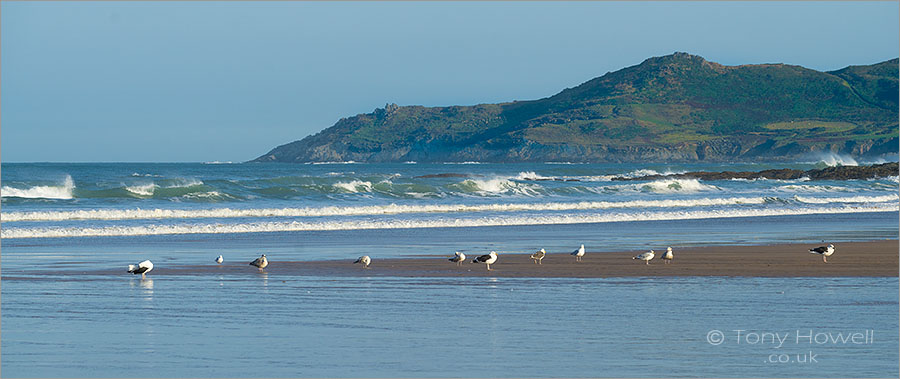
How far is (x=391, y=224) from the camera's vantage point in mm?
29094

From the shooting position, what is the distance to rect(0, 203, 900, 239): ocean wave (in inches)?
994

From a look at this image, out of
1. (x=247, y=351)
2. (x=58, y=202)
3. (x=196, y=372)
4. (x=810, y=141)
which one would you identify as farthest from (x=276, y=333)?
(x=810, y=141)

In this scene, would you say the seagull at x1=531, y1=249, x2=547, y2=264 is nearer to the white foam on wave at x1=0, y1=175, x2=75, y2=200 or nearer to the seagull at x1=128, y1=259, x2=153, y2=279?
the seagull at x1=128, y1=259, x2=153, y2=279

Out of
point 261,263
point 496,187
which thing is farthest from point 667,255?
point 496,187

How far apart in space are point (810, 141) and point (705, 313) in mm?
183234

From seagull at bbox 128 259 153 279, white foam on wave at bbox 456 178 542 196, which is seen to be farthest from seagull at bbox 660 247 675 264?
white foam on wave at bbox 456 178 542 196

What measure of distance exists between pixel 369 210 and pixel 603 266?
1918 cm

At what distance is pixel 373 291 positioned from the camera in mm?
13867

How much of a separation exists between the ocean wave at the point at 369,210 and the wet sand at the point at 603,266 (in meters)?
14.1

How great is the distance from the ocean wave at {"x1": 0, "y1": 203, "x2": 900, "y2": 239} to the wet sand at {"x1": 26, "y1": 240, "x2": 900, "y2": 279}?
25.9ft

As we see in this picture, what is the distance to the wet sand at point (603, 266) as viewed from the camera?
52.6 ft

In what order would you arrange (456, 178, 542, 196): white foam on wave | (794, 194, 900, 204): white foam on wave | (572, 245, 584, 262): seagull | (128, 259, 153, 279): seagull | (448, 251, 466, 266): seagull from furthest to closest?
1. (456, 178, 542, 196): white foam on wave
2. (794, 194, 900, 204): white foam on wave
3. (572, 245, 584, 262): seagull
4. (448, 251, 466, 266): seagull
5. (128, 259, 153, 279): seagull

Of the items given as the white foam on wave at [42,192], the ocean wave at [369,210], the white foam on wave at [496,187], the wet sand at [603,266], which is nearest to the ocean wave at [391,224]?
the ocean wave at [369,210]

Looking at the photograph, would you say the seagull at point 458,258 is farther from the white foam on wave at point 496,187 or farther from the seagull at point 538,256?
the white foam on wave at point 496,187
